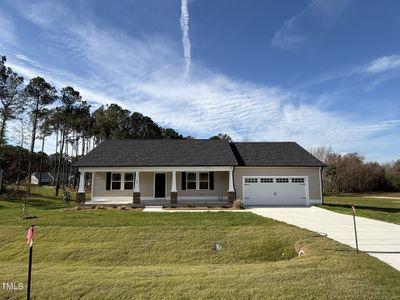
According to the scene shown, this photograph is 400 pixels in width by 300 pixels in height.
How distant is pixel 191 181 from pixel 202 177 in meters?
0.85

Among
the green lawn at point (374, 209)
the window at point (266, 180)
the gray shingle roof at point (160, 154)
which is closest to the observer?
the green lawn at point (374, 209)

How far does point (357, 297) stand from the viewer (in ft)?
16.7

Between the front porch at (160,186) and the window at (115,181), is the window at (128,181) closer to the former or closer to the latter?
the front porch at (160,186)

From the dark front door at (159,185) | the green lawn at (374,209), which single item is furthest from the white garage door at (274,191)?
the dark front door at (159,185)

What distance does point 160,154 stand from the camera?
2264 cm

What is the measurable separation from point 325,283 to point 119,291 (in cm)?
382

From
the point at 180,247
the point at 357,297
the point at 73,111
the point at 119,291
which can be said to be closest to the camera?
the point at 357,297

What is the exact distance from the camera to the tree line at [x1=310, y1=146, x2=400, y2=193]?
48250 millimetres

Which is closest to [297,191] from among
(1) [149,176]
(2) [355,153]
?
(1) [149,176]

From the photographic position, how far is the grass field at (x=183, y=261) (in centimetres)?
556

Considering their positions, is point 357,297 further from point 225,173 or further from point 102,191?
point 102,191

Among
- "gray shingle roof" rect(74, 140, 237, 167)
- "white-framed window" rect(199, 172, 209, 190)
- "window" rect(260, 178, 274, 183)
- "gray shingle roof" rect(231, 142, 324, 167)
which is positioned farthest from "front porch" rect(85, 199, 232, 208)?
"gray shingle roof" rect(231, 142, 324, 167)

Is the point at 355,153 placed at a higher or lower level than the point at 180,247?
higher

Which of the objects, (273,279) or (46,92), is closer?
(273,279)
